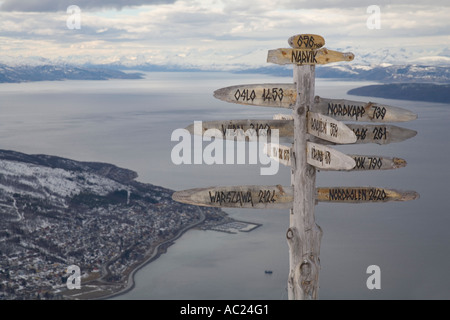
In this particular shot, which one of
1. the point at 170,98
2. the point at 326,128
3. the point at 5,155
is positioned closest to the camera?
the point at 326,128

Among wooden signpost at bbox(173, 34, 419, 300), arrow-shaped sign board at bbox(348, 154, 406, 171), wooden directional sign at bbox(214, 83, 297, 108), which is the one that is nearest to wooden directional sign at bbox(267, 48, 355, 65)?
wooden signpost at bbox(173, 34, 419, 300)

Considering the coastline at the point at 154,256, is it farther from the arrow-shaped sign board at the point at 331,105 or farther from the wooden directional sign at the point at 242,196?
the arrow-shaped sign board at the point at 331,105

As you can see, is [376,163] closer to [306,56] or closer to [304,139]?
[304,139]

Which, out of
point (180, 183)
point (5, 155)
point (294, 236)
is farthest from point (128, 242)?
point (294, 236)

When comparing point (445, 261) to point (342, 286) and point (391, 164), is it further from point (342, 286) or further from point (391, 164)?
point (391, 164)

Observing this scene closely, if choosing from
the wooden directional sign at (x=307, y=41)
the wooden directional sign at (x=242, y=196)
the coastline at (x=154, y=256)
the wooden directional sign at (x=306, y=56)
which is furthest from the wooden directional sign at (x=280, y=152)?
the coastline at (x=154, y=256)

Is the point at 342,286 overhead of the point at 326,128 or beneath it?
beneath
